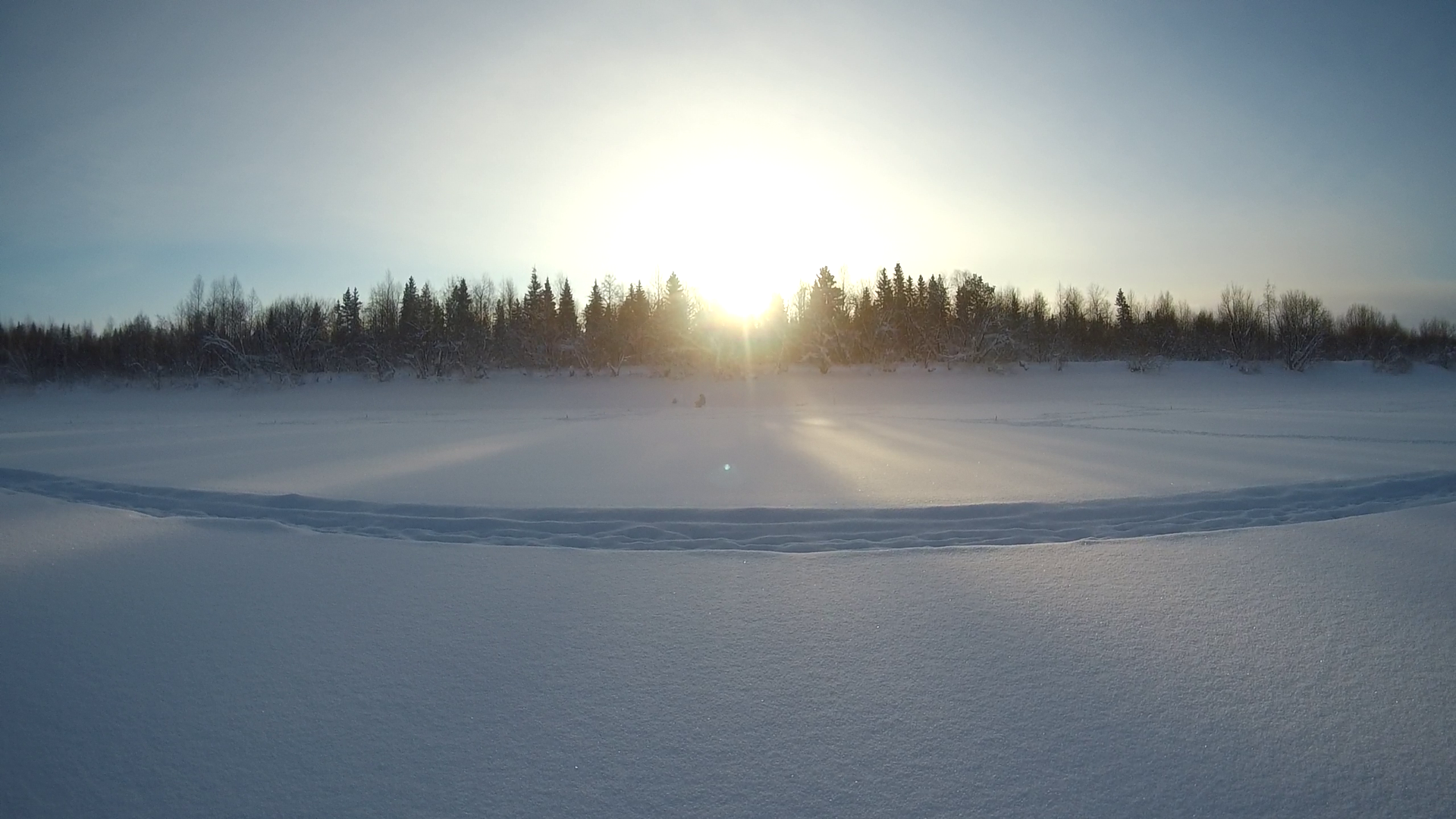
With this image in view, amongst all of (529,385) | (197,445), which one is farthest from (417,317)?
(197,445)

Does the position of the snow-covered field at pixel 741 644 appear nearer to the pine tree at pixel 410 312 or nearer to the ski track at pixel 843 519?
the ski track at pixel 843 519

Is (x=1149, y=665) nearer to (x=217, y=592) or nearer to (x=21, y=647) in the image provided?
(x=217, y=592)

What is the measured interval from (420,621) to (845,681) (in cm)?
250

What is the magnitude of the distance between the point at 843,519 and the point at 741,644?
112 inches

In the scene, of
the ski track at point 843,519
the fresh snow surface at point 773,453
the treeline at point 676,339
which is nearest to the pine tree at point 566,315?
the treeline at point 676,339

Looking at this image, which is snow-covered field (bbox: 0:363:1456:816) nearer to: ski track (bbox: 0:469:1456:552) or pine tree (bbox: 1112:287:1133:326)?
ski track (bbox: 0:469:1456:552)

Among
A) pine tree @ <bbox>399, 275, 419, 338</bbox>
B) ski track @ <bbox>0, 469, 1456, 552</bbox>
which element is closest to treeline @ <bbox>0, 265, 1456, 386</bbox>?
pine tree @ <bbox>399, 275, 419, 338</bbox>

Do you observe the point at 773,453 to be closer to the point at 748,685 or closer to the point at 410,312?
the point at 748,685

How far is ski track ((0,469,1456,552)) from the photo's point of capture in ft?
18.5

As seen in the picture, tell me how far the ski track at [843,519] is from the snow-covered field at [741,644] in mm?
52

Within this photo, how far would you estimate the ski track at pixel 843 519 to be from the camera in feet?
18.5

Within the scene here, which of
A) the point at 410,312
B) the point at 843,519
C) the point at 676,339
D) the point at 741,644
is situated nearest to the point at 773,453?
the point at 843,519

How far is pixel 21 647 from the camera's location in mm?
3656

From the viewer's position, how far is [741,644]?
3586 millimetres
